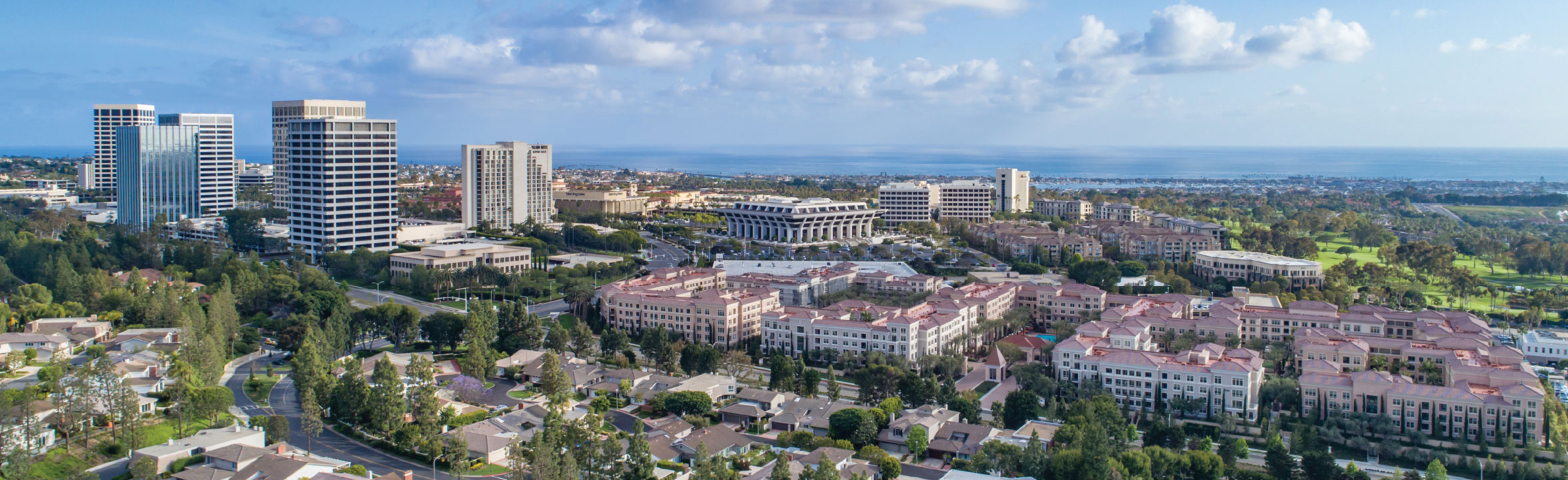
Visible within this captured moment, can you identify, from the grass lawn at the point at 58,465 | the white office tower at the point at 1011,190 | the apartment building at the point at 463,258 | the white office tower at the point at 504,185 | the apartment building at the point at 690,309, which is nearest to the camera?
the grass lawn at the point at 58,465

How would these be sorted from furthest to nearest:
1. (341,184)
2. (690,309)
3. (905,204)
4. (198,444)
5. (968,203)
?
1. (968,203)
2. (905,204)
3. (341,184)
4. (690,309)
5. (198,444)

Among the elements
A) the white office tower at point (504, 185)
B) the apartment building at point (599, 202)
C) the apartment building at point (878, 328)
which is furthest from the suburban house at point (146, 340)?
the apartment building at point (599, 202)

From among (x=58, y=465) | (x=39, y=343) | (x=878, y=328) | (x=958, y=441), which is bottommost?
(x=58, y=465)

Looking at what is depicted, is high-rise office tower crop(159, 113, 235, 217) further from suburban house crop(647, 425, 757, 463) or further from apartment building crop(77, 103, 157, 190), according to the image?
suburban house crop(647, 425, 757, 463)

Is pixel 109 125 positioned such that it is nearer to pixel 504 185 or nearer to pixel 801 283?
pixel 504 185

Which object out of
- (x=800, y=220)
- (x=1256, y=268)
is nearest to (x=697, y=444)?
(x=1256, y=268)

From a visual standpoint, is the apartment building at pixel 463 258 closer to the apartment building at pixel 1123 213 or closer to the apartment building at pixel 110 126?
the apartment building at pixel 110 126
